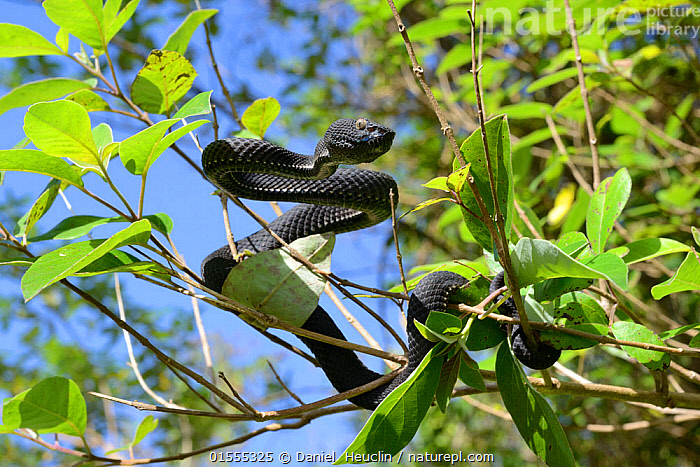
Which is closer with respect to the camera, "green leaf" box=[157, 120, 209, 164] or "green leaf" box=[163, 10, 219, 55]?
"green leaf" box=[157, 120, 209, 164]

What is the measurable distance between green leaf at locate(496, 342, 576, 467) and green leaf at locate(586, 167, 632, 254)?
0.27m

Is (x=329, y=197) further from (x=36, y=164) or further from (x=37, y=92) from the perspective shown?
(x=37, y=92)

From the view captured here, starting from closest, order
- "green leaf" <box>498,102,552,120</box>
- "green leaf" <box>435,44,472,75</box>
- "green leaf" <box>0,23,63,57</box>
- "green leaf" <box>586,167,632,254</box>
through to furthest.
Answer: "green leaf" <box>586,167,632,254</box> → "green leaf" <box>0,23,63,57</box> → "green leaf" <box>498,102,552,120</box> → "green leaf" <box>435,44,472,75</box>

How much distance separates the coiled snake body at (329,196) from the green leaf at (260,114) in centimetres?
10

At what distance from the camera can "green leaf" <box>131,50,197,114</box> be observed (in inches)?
39.5

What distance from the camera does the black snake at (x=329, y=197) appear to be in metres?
0.91

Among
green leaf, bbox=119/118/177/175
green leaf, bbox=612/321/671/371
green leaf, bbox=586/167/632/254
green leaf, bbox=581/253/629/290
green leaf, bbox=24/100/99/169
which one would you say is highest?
green leaf, bbox=24/100/99/169

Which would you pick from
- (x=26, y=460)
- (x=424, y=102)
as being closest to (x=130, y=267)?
(x=424, y=102)

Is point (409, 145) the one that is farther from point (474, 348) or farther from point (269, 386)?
point (474, 348)

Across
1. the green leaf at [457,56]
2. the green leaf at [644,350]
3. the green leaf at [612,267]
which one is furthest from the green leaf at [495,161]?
the green leaf at [457,56]

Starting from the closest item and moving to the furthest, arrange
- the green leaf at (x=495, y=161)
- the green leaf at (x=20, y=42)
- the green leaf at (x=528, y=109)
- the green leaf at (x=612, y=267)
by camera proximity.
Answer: the green leaf at (x=612, y=267)
the green leaf at (x=495, y=161)
the green leaf at (x=20, y=42)
the green leaf at (x=528, y=109)

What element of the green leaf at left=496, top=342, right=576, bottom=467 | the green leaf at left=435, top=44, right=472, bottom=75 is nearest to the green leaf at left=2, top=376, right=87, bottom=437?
the green leaf at left=496, top=342, right=576, bottom=467

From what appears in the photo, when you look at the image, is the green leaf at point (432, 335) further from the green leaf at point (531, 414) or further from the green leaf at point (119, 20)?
the green leaf at point (119, 20)

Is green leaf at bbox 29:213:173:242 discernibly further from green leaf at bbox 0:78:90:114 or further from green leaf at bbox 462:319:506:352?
green leaf at bbox 462:319:506:352
